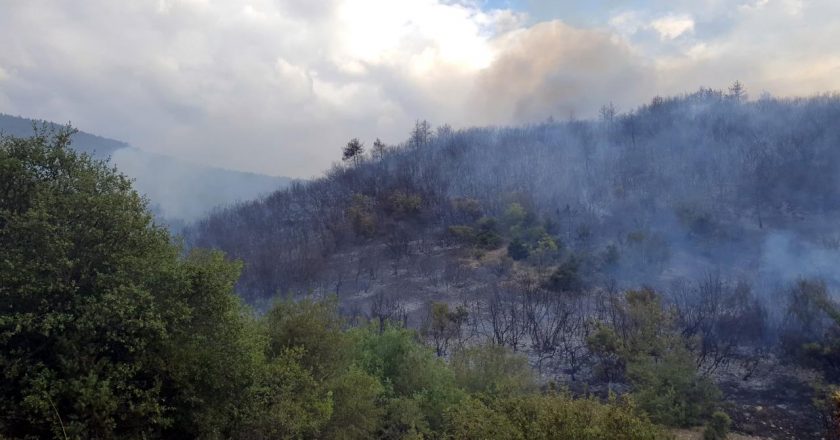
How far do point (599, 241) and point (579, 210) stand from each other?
961 cm

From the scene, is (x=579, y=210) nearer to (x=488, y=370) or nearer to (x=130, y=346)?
(x=488, y=370)

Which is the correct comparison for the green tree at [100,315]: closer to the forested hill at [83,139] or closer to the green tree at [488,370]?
the green tree at [488,370]

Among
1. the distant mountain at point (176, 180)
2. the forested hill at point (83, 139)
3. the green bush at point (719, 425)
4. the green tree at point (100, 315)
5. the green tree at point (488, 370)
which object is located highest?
the forested hill at point (83, 139)

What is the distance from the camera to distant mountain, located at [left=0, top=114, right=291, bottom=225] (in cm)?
13900

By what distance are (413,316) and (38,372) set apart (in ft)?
98.6

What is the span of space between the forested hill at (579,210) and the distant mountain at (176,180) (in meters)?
58.8

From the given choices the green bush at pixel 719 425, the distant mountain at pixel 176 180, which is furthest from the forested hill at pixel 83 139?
the green bush at pixel 719 425

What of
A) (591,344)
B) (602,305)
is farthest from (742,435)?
(602,305)

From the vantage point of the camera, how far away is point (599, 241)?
52.4m

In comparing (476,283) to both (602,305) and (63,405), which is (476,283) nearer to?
(602,305)

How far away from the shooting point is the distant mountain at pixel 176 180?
13900 centimetres

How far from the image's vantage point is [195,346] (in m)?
11.5

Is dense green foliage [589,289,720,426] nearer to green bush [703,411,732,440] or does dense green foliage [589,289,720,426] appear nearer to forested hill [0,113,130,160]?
green bush [703,411,732,440]

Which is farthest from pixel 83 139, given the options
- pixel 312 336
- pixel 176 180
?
pixel 312 336
